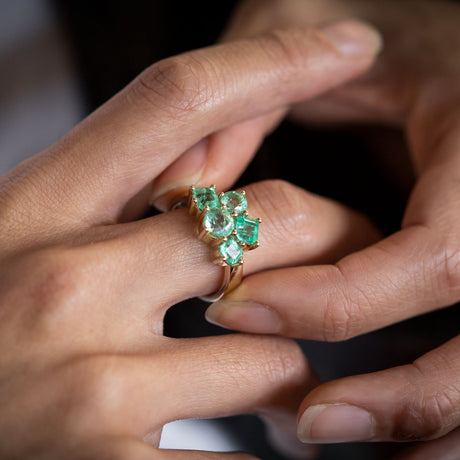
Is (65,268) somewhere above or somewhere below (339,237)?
above

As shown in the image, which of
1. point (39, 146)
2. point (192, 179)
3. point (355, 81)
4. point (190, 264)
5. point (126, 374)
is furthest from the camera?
point (39, 146)

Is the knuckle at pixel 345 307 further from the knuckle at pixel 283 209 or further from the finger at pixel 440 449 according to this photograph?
the finger at pixel 440 449

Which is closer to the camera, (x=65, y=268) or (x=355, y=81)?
(x=65, y=268)

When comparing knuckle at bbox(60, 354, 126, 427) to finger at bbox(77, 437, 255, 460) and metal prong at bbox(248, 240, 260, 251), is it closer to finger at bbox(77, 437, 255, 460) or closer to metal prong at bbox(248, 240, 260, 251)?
finger at bbox(77, 437, 255, 460)

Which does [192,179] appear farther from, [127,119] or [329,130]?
[329,130]

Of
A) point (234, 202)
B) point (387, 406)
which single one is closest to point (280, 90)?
point (234, 202)

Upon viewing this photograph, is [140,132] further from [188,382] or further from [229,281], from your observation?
[188,382]

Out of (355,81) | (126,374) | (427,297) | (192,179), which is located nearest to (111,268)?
(126,374)
